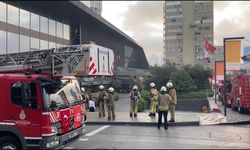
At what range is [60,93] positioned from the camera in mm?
10164

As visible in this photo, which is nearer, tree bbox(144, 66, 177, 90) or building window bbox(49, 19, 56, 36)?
building window bbox(49, 19, 56, 36)

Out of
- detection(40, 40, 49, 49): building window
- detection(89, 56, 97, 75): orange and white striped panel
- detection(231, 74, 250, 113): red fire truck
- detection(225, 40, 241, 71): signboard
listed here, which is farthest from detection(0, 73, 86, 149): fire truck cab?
detection(40, 40, 49, 49): building window

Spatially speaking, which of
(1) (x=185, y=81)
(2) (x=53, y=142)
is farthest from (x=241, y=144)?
(1) (x=185, y=81)

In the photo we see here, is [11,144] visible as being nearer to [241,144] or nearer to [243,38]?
[241,144]

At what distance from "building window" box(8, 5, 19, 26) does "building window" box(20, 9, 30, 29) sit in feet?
1.90

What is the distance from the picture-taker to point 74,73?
10.4 metres

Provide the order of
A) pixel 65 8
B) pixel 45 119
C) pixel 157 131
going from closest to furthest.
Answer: pixel 45 119
pixel 157 131
pixel 65 8

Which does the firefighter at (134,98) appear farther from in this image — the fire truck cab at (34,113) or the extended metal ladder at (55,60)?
the fire truck cab at (34,113)

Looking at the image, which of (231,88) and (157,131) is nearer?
(157,131)

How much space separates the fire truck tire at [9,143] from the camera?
9831mm

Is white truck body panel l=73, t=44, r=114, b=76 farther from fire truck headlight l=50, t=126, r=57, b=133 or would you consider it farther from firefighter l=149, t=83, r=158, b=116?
firefighter l=149, t=83, r=158, b=116

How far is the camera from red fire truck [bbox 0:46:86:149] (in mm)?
9527

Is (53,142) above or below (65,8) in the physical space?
below

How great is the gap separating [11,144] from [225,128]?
9.38m
